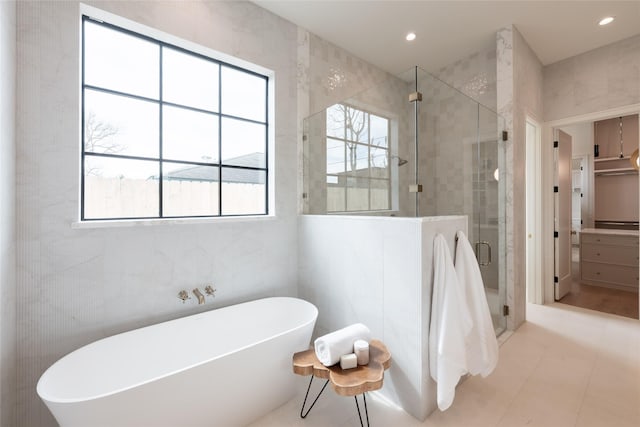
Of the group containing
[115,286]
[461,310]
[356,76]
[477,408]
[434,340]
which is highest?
[356,76]

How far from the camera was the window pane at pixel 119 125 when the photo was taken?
72.3 inches

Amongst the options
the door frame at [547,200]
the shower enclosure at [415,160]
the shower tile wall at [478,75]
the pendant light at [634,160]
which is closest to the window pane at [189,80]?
the shower enclosure at [415,160]

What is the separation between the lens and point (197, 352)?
1925 mm

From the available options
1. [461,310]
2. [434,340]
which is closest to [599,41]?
[461,310]

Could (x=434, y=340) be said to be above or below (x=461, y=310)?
below

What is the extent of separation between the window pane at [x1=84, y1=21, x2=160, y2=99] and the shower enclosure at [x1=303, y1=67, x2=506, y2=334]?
4.21 ft

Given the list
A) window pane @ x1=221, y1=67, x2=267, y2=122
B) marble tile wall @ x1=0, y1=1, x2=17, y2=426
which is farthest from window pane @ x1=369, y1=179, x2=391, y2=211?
marble tile wall @ x1=0, y1=1, x2=17, y2=426

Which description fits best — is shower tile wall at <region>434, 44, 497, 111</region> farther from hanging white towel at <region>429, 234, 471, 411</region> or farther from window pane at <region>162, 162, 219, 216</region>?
window pane at <region>162, 162, 219, 216</region>

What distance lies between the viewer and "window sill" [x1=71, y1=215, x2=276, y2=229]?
173 centimetres

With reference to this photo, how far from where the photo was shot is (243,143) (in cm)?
251

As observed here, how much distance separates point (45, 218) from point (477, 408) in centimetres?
273

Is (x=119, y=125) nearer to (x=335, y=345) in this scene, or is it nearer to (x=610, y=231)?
(x=335, y=345)

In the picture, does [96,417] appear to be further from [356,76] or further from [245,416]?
[356,76]

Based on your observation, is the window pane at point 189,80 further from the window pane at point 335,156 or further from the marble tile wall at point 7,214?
the window pane at point 335,156
